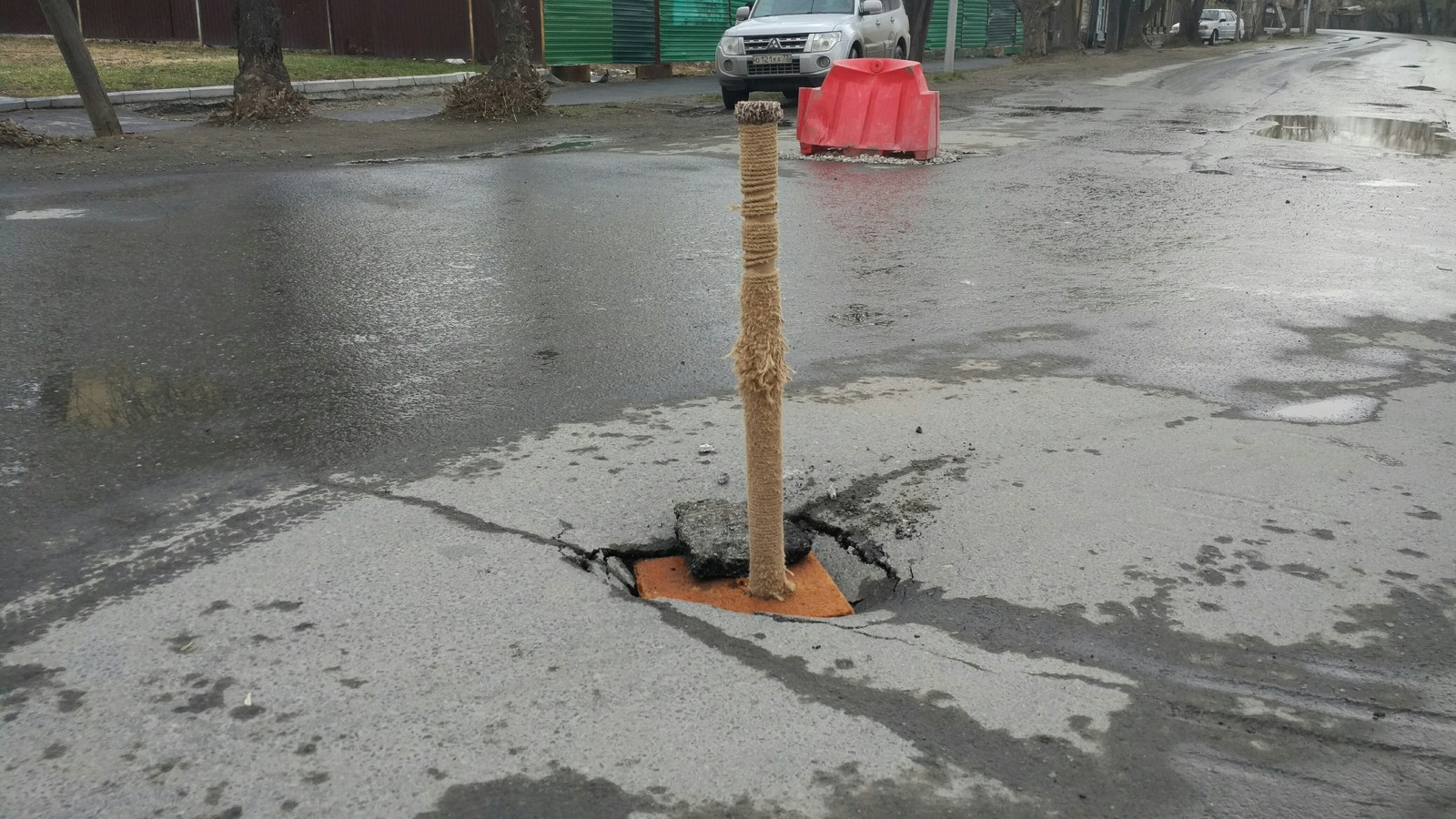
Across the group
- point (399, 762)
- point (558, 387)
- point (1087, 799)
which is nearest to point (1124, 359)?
point (558, 387)

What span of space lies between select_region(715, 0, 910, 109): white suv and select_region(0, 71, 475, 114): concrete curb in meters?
4.03

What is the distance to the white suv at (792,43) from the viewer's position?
55.1 ft

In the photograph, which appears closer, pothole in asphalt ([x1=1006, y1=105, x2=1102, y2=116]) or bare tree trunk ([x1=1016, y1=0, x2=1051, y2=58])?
pothole in asphalt ([x1=1006, y1=105, x2=1102, y2=116])

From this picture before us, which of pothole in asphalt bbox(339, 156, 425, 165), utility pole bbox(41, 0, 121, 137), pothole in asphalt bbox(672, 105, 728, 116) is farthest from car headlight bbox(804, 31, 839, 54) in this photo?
utility pole bbox(41, 0, 121, 137)

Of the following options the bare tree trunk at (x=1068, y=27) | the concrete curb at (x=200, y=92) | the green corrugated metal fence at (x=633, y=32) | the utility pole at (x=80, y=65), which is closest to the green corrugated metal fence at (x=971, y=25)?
the bare tree trunk at (x=1068, y=27)

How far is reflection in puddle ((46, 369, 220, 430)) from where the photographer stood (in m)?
4.40

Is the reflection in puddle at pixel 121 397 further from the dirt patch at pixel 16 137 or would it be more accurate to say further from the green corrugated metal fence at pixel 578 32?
the green corrugated metal fence at pixel 578 32

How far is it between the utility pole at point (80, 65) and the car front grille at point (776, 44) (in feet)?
28.5

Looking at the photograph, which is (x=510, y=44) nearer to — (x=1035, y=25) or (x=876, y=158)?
(x=876, y=158)

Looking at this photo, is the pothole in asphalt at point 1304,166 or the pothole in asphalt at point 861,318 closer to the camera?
the pothole in asphalt at point 861,318

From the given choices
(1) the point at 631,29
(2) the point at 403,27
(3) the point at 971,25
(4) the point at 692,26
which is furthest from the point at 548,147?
(3) the point at 971,25

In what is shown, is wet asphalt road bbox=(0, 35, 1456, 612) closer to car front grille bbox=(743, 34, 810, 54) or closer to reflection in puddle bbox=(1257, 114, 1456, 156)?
reflection in puddle bbox=(1257, 114, 1456, 156)

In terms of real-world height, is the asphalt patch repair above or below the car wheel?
below

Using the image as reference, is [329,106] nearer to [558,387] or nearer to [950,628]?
[558,387]
